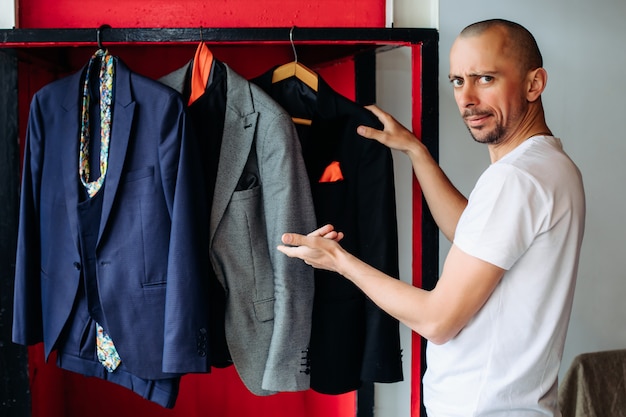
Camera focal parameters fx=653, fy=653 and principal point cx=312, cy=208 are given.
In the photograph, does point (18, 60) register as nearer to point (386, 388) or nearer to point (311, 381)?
point (311, 381)

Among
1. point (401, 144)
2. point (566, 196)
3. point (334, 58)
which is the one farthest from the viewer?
point (334, 58)

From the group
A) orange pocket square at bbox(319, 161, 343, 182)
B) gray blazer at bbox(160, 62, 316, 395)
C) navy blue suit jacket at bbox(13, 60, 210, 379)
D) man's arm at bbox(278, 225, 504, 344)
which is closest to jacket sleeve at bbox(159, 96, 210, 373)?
navy blue suit jacket at bbox(13, 60, 210, 379)

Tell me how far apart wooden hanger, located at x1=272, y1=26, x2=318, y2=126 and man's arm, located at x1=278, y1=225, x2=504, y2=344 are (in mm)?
621

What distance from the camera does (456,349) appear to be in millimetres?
1562

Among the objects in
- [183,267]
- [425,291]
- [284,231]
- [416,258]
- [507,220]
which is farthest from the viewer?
[416,258]

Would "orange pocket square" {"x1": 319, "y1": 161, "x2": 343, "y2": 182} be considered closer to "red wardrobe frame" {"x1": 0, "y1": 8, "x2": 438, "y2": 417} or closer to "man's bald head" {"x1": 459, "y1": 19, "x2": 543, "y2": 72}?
"red wardrobe frame" {"x1": 0, "y1": 8, "x2": 438, "y2": 417}

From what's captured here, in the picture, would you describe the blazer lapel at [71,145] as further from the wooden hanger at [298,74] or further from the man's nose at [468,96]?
the man's nose at [468,96]

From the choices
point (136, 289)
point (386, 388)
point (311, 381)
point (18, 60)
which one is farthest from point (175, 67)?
point (386, 388)

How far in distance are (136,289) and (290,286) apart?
1.46 feet

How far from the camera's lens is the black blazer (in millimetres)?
2004

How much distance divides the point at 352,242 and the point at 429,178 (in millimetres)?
310

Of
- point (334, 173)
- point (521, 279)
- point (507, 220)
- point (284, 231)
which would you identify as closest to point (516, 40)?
point (507, 220)

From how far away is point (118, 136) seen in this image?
187 cm

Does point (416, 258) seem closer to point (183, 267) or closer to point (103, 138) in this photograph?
point (183, 267)
